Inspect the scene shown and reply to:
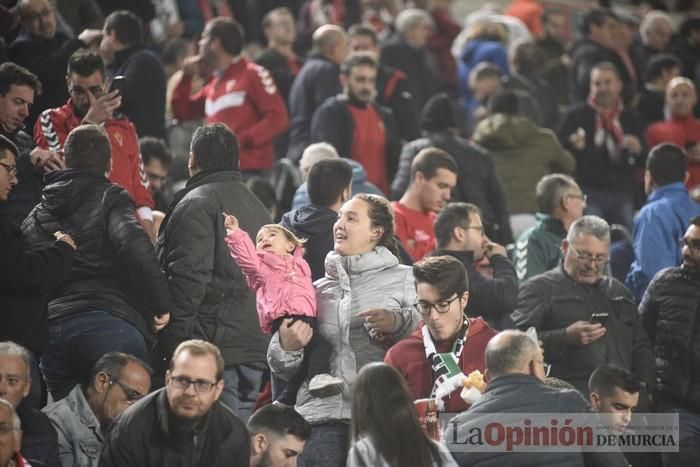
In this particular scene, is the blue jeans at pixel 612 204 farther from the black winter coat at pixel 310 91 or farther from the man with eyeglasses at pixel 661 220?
the black winter coat at pixel 310 91

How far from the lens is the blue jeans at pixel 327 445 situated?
26.7 feet

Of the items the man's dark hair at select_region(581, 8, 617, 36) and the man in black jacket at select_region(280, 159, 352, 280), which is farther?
the man's dark hair at select_region(581, 8, 617, 36)

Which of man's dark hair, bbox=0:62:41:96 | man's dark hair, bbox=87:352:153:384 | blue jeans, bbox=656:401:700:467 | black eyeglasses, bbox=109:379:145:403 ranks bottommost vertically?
blue jeans, bbox=656:401:700:467

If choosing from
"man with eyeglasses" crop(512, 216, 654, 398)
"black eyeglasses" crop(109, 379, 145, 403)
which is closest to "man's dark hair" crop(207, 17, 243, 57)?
"man with eyeglasses" crop(512, 216, 654, 398)

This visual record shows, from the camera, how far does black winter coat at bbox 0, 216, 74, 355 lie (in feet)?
26.9

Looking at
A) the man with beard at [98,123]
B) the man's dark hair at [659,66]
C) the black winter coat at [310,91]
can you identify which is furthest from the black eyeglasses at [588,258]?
the man's dark hair at [659,66]

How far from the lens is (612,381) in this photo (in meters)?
9.24

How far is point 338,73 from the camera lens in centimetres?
1372

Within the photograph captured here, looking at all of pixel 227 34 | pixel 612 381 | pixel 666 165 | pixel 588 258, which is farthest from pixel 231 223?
pixel 227 34

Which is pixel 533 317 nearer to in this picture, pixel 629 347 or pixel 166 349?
pixel 629 347

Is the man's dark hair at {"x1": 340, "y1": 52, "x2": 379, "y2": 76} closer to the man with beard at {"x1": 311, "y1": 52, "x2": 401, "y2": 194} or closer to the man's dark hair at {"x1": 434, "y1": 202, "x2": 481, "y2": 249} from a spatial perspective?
the man with beard at {"x1": 311, "y1": 52, "x2": 401, "y2": 194}

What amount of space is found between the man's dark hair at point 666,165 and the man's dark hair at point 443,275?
3.83m

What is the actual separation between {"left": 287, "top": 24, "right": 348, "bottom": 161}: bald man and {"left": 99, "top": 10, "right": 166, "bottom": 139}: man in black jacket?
5.95ft

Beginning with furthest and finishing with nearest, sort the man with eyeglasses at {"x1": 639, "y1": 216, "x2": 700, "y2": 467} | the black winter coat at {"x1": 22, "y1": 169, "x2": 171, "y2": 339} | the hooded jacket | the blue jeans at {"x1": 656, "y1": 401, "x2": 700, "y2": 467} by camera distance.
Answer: the hooded jacket < the man with eyeglasses at {"x1": 639, "y1": 216, "x2": 700, "y2": 467} < the blue jeans at {"x1": 656, "y1": 401, "x2": 700, "y2": 467} < the black winter coat at {"x1": 22, "y1": 169, "x2": 171, "y2": 339}
